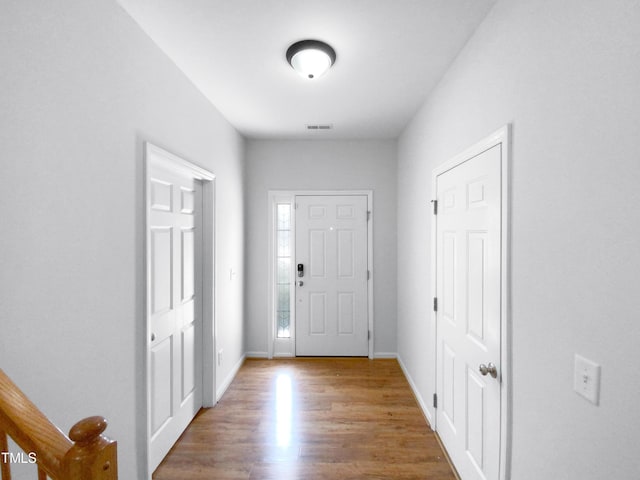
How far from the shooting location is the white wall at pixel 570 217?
92 centimetres

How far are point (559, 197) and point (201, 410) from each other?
301cm

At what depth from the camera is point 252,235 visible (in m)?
4.12

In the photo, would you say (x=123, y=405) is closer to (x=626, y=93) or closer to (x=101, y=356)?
(x=101, y=356)

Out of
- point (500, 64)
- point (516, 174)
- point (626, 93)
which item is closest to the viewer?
point (626, 93)

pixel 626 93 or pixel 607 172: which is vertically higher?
pixel 626 93

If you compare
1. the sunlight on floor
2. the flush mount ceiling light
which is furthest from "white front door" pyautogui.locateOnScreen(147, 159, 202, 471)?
the flush mount ceiling light

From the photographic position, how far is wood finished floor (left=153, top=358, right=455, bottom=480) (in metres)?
2.16

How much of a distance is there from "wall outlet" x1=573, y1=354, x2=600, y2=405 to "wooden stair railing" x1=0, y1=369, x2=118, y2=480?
1.30 metres

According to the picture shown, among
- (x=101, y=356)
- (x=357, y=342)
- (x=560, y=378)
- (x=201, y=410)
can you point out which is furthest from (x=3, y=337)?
(x=357, y=342)

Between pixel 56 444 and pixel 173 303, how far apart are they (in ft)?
5.93

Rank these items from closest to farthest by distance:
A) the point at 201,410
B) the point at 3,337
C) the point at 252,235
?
the point at 3,337
the point at 201,410
the point at 252,235

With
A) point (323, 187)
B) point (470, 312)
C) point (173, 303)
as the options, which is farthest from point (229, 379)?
point (470, 312)

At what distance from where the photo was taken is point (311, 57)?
2047 millimetres

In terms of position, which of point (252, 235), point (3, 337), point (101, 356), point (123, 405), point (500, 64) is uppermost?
point (500, 64)
